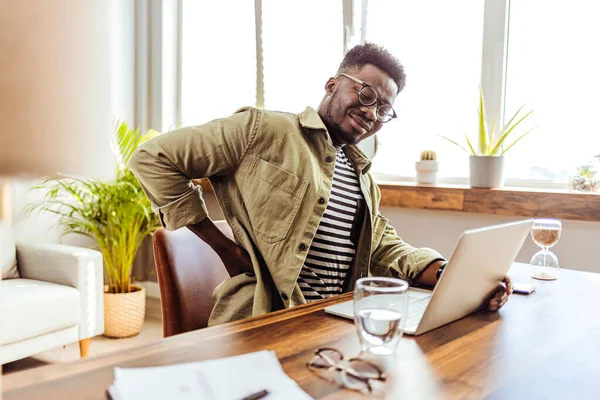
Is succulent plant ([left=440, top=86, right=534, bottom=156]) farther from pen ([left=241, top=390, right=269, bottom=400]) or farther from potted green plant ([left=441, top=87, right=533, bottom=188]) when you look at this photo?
pen ([left=241, top=390, right=269, bottom=400])

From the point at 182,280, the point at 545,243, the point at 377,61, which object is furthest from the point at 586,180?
the point at 182,280

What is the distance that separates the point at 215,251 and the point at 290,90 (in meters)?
2.24

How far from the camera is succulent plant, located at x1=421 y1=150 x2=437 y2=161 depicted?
2.73 metres

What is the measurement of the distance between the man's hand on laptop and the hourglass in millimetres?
364

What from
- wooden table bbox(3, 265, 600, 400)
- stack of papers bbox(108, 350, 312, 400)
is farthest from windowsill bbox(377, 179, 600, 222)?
stack of papers bbox(108, 350, 312, 400)

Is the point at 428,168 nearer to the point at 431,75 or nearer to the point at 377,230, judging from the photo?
the point at 431,75

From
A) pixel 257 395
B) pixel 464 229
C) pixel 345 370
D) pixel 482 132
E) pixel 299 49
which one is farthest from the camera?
pixel 299 49

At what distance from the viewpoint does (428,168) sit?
271 cm

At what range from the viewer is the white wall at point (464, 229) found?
7.34 feet

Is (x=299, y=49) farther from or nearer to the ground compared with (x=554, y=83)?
farther from the ground

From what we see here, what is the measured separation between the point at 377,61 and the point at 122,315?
2.31 metres

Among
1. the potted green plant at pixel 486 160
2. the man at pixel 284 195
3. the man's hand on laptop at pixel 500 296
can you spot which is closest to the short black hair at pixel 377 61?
the man at pixel 284 195

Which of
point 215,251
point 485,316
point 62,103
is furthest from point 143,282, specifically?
point 62,103

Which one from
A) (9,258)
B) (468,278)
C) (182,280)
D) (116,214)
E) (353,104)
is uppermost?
(353,104)
